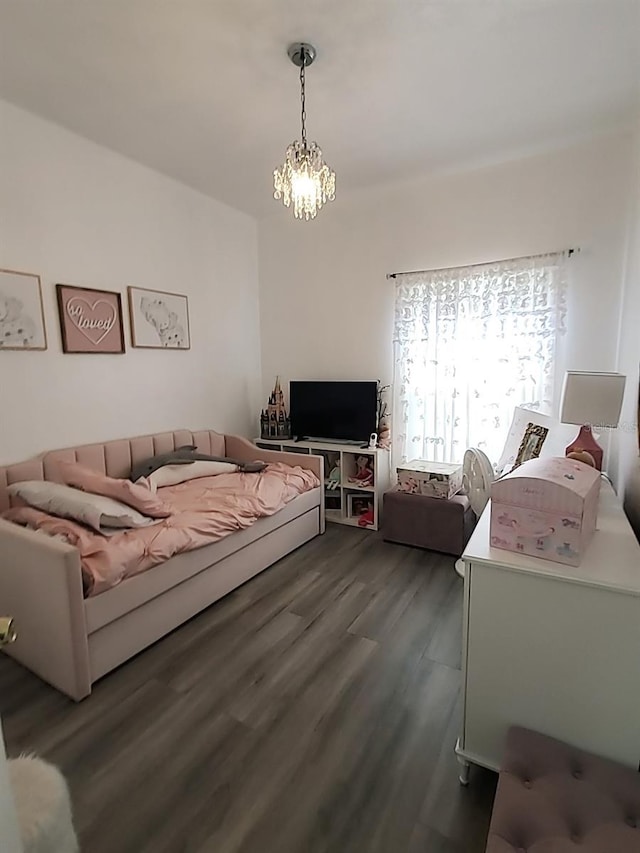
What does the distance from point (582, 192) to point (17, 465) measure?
3.92 m

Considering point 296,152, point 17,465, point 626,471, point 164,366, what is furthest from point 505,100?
point 17,465

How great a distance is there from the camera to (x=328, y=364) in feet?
13.2

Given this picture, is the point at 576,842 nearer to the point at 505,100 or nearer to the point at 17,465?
the point at 17,465

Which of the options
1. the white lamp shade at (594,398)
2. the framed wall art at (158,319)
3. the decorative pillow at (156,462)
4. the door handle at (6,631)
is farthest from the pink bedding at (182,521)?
the white lamp shade at (594,398)

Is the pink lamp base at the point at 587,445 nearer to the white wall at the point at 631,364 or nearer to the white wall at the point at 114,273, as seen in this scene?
the white wall at the point at 631,364

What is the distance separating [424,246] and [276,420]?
1958mm

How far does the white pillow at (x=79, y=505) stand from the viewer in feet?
6.89

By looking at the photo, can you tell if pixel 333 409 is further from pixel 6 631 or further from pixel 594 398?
pixel 6 631

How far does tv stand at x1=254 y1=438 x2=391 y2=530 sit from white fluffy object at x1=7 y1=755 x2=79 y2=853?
8.98 feet

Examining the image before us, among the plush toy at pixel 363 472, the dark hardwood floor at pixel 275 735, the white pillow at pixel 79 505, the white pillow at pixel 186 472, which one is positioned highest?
the white pillow at pixel 79 505

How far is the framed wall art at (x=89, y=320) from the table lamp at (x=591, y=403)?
9.27 ft

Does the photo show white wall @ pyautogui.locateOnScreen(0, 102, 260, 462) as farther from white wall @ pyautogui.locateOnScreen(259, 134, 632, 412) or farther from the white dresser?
the white dresser

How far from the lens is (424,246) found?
3426 mm

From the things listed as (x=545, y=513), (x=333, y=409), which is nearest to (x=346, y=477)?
(x=333, y=409)
